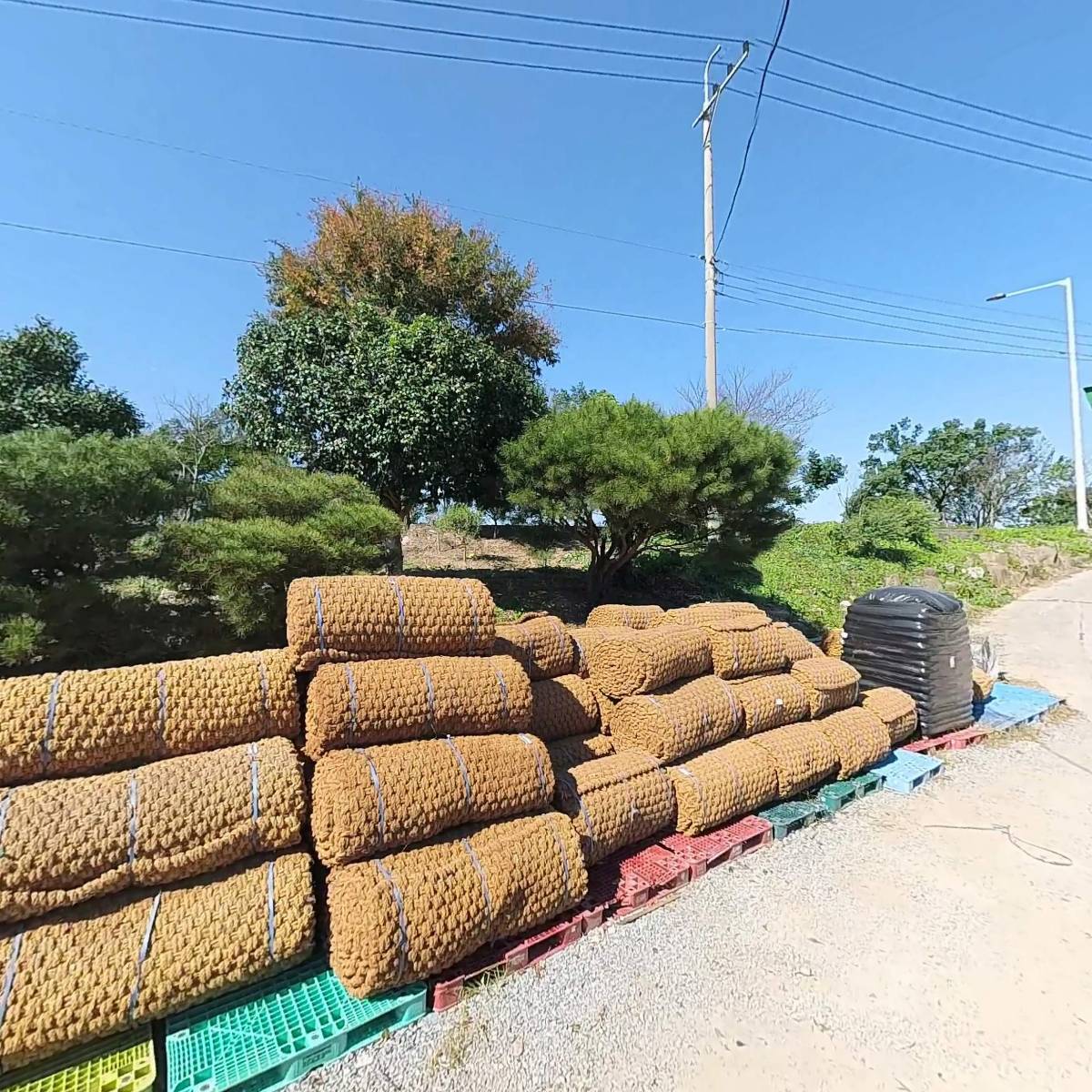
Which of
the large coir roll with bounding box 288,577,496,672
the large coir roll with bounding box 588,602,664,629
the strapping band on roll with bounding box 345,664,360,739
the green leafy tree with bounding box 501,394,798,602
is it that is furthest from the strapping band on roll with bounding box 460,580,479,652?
the green leafy tree with bounding box 501,394,798,602

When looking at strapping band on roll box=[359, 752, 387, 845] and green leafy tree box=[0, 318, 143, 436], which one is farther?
green leafy tree box=[0, 318, 143, 436]

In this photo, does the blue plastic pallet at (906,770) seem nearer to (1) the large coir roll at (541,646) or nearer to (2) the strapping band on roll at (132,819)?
(1) the large coir roll at (541,646)

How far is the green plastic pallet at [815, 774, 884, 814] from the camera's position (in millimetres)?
2840

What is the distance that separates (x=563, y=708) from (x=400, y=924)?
4.23ft

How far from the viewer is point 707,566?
8781 mm

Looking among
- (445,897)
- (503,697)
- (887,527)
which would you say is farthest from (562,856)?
(887,527)

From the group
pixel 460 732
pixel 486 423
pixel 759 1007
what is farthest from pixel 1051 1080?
pixel 486 423

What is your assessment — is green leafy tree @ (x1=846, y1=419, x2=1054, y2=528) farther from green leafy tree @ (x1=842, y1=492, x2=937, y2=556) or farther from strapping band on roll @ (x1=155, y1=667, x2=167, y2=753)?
strapping band on roll @ (x1=155, y1=667, x2=167, y2=753)

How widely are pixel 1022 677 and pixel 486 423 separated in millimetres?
6386

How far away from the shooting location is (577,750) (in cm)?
257

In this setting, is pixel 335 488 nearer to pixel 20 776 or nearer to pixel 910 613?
pixel 20 776

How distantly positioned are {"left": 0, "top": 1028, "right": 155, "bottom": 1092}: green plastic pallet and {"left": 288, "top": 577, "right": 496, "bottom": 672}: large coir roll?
1.05 meters

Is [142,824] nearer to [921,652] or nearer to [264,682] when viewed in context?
[264,682]

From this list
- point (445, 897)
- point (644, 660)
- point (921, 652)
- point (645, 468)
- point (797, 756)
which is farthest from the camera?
point (645, 468)
